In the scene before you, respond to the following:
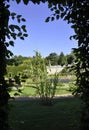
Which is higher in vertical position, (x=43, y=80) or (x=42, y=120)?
(x=43, y=80)

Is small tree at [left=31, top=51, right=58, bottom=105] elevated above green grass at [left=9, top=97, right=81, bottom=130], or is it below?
above

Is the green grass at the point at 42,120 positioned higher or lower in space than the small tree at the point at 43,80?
lower

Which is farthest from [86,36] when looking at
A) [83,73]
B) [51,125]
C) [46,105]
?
[46,105]

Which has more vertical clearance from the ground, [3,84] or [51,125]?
[3,84]

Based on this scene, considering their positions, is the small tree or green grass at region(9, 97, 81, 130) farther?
the small tree

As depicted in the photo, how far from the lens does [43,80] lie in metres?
14.4

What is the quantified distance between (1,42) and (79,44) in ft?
6.12

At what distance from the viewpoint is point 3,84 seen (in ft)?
12.4

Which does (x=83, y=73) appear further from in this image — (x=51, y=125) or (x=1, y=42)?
(x=51, y=125)

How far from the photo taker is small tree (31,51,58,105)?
561 inches

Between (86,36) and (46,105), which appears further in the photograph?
(46,105)

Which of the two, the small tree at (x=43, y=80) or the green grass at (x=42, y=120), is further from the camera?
the small tree at (x=43, y=80)

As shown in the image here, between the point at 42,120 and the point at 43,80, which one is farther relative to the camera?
the point at 43,80

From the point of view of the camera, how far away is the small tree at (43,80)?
14.3 meters
